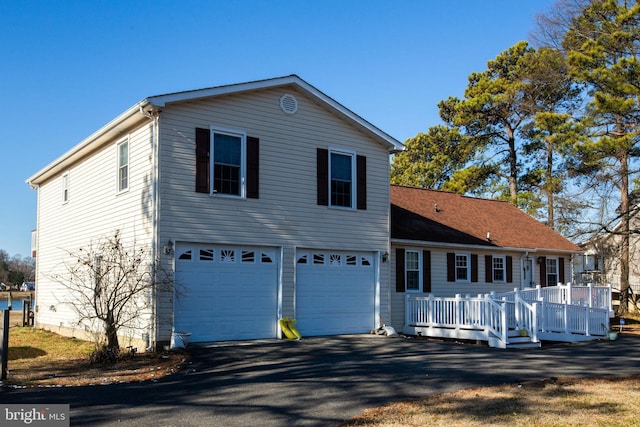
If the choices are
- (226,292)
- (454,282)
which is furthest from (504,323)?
(226,292)

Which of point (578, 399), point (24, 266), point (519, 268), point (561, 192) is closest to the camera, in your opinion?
point (578, 399)

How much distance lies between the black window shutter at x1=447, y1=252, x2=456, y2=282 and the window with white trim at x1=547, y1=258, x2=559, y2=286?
5765mm

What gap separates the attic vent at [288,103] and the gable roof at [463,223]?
5150 mm

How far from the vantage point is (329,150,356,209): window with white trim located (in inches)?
680

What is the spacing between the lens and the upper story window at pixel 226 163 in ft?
49.0

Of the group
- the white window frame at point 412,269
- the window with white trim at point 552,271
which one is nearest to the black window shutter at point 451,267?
the white window frame at point 412,269

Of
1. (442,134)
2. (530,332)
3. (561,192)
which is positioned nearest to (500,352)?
(530,332)

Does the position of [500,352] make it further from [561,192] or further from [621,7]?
[561,192]

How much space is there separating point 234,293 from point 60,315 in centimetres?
797

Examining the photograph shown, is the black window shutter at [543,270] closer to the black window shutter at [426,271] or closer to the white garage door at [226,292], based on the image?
the black window shutter at [426,271]

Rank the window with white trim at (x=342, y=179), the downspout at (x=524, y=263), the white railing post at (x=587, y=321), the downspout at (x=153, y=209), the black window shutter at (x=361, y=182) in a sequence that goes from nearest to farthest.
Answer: the downspout at (x=153, y=209)
the window with white trim at (x=342, y=179)
the black window shutter at (x=361, y=182)
the white railing post at (x=587, y=321)
the downspout at (x=524, y=263)

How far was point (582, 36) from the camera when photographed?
27562 mm

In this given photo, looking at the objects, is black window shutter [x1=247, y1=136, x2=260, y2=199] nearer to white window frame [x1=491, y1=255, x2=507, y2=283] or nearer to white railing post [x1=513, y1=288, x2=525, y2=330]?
white railing post [x1=513, y1=288, x2=525, y2=330]

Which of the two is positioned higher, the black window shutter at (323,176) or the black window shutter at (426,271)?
the black window shutter at (323,176)
